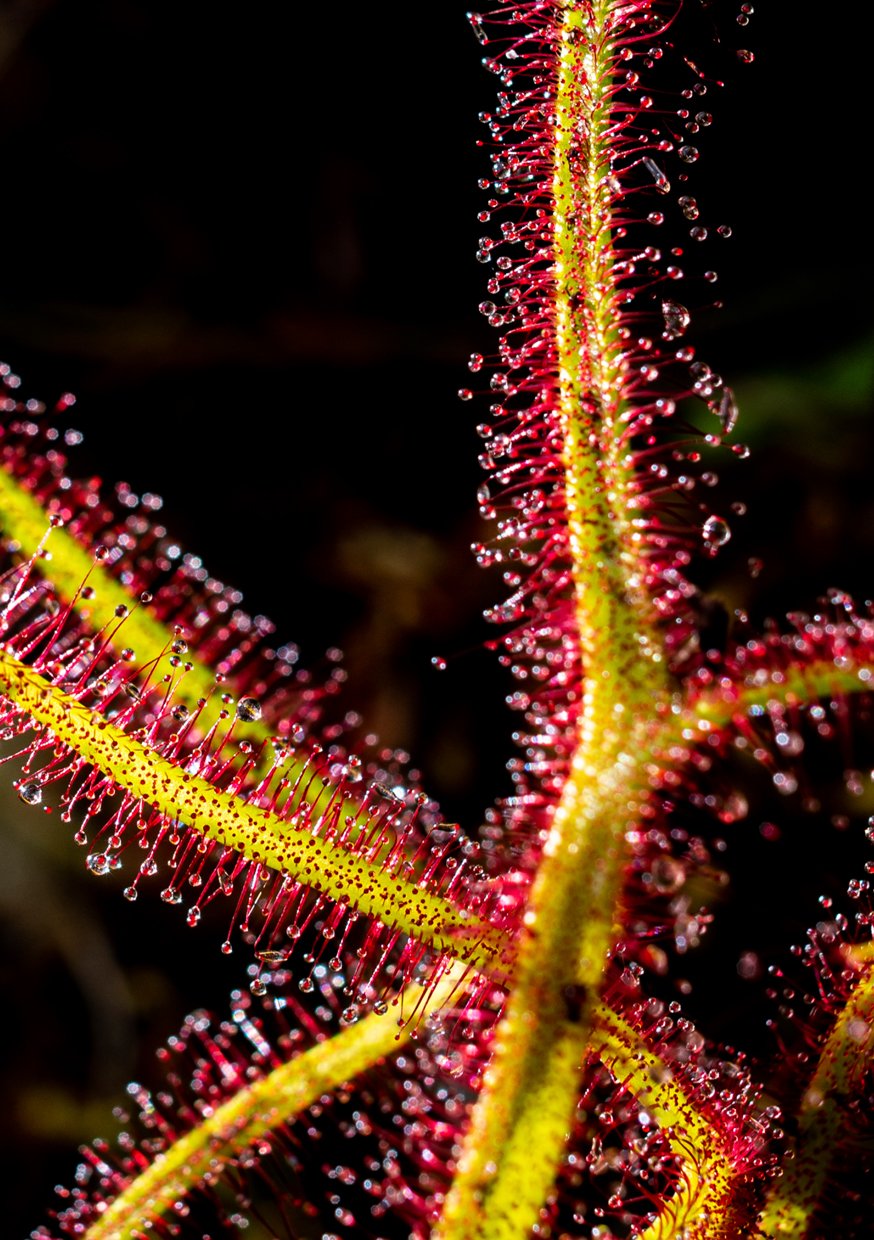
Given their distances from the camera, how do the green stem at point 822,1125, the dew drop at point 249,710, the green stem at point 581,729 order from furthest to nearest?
the dew drop at point 249,710 → the green stem at point 822,1125 → the green stem at point 581,729

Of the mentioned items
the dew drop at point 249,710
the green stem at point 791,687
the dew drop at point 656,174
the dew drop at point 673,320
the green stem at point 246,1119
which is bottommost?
the green stem at point 246,1119

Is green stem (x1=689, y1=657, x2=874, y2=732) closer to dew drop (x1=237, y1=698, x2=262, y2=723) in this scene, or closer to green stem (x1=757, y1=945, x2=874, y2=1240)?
green stem (x1=757, y1=945, x2=874, y2=1240)

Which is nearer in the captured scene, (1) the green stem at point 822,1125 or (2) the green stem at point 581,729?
(2) the green stem at point 581,729

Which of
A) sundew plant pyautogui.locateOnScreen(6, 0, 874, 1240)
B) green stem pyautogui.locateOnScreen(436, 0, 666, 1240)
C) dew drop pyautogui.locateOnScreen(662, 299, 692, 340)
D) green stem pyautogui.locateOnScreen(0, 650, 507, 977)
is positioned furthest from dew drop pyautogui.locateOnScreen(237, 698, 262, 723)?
dew drop pyautogui.locateOnScreen(662, 299, 692, 340)

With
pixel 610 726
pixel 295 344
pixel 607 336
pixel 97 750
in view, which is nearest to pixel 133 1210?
pixel 97 750

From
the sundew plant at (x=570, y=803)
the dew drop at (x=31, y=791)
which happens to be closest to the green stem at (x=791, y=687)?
the sundew plant at (x=570, y=803)

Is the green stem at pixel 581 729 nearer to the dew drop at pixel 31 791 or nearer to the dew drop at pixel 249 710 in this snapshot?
the dew drop at pixel 249 710

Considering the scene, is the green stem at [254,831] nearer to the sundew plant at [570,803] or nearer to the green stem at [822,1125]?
the sundew plant at [570,803]

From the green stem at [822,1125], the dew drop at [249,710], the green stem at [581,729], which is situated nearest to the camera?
the green stem at [581,729]

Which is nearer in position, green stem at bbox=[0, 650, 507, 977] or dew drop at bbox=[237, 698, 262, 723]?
green stem at bbox=[0, 650, 507, 977]

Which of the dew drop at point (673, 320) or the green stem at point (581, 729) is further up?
the dew drop at point (673, 320)

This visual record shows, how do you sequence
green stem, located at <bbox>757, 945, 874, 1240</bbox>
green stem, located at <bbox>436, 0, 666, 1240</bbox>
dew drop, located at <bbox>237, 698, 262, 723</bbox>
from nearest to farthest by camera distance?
green stem, located at <bbox>436, 0, 666, 1240</bbox>
green stem, located at <bbox>757, 945, 874, 1240</bbox>
dew drop, located at <bbox>237, 698, 262, 723</bbox>

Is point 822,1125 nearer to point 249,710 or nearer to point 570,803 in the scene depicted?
point 570,803
